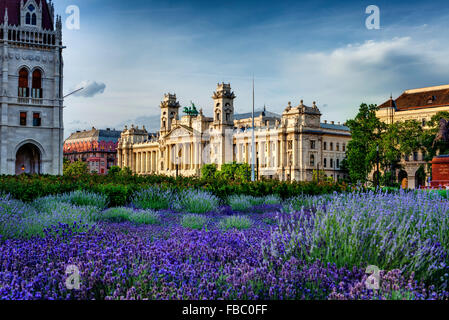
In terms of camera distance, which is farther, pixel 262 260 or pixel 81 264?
pixel 262 260

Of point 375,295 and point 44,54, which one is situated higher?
point 44,54

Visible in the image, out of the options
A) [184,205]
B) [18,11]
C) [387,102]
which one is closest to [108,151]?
[387,102]

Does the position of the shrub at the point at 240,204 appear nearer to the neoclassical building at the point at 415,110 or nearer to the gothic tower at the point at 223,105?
the neoclassical building at the point at 415,110

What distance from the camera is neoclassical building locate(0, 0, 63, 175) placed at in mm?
53062

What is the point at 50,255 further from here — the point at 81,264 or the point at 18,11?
the point at 18,11

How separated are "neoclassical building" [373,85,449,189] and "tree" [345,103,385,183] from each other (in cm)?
1456

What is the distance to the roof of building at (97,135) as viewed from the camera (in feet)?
589

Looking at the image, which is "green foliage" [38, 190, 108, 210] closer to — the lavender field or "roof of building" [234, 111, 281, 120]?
the lavender field

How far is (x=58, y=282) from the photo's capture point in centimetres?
577

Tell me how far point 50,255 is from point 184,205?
10.2m

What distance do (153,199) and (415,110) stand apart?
8708 centimetres

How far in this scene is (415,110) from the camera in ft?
313

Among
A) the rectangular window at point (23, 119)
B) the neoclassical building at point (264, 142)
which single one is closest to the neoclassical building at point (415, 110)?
the neoclassical building at point (264, 142)

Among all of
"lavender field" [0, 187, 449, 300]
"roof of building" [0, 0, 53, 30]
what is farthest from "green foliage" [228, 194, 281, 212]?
"roof of building" [0, 0, 53, 30]
